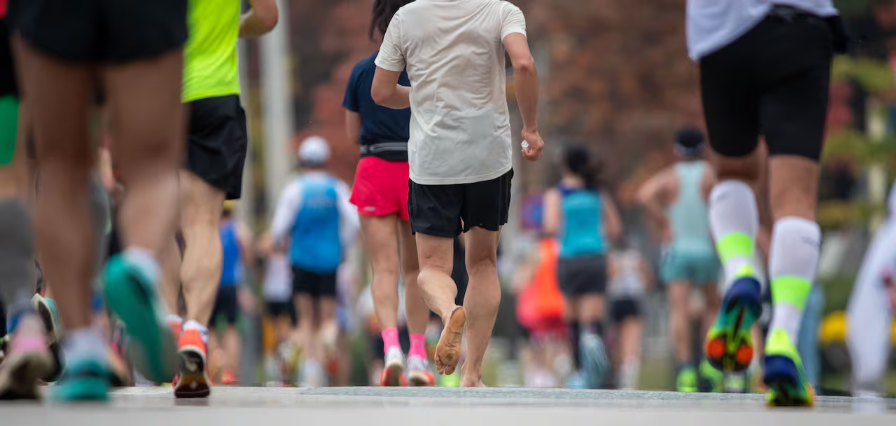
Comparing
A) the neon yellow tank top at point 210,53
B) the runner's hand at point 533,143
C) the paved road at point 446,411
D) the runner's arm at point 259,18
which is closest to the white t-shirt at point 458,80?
the runner's hand at point 533,143

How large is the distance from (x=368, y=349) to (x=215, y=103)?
41.5ft

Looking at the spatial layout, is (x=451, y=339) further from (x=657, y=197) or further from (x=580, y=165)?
(x=580, y=165)

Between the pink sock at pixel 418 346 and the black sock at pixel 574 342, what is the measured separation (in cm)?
640

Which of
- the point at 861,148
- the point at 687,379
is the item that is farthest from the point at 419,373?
the point at 861,148

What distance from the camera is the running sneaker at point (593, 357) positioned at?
47.5 ft

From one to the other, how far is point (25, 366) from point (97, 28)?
46.5 inches

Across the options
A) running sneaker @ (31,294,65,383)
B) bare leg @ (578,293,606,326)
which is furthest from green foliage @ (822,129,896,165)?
running sneaker @ (31,294,65,383)

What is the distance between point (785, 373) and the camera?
545cm

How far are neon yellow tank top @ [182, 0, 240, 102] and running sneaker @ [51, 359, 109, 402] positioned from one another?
2718mm

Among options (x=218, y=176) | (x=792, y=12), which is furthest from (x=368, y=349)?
(x=792, y=12)

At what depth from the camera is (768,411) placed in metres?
5.17

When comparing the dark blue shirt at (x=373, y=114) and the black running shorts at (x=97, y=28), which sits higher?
the black running shorts at (x=97, y=28)

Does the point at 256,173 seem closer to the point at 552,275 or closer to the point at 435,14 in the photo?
the point at 552,275

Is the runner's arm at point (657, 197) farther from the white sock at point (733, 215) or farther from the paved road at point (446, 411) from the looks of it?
the white sock at point (733, 215)
